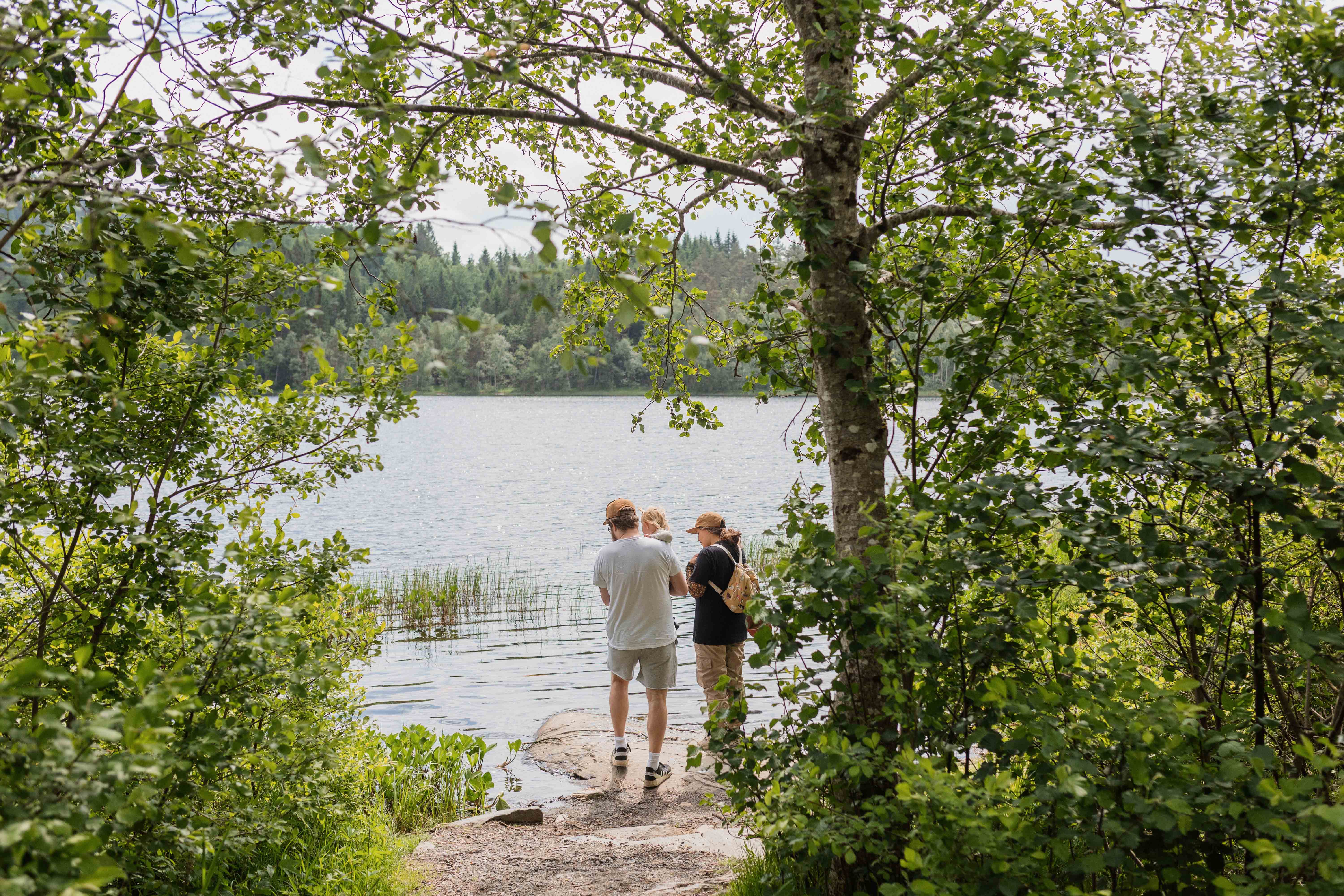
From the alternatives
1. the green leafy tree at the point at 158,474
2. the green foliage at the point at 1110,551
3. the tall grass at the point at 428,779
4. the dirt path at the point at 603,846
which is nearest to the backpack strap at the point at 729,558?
the dirt path at the point at 603,846

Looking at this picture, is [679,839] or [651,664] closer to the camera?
[679,839]

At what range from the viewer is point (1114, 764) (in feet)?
8.65

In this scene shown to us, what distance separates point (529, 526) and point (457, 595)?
8244mm

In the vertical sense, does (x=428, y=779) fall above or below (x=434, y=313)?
below

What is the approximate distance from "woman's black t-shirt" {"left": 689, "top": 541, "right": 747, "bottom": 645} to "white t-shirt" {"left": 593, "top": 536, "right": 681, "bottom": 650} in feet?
0.76

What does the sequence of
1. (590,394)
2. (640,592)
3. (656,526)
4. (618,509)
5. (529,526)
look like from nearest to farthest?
(640,592) → (618,509) → (656,526) → (529,526) → (590,394)

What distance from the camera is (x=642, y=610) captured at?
6551mm

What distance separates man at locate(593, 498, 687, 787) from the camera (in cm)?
653

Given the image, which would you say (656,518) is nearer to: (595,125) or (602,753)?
(602,753)

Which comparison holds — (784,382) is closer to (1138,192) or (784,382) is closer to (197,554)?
(1138,192)

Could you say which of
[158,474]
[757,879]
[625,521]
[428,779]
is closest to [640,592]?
[625,521]

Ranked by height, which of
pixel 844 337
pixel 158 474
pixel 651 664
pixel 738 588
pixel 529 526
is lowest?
pixel 529 526

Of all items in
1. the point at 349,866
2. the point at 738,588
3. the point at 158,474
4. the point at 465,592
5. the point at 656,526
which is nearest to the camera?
the point at 158,474

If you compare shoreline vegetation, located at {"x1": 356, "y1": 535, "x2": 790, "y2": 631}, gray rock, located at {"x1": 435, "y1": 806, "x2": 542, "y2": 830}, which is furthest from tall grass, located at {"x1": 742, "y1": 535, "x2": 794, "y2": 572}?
gray rock, located at {"x1": 435, "y1": 806, "x2": 542, "y2": 830}
